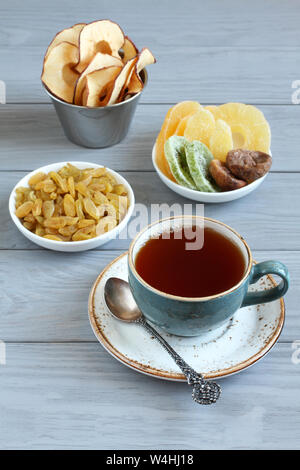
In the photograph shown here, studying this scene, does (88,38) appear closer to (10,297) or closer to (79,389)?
(10,297)

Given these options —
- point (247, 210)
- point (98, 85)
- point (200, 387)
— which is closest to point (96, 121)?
point (98, 85)

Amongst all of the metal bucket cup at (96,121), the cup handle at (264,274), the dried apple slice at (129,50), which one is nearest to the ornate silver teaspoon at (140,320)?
the cup handle at (264,274)

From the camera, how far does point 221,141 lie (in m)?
0.94

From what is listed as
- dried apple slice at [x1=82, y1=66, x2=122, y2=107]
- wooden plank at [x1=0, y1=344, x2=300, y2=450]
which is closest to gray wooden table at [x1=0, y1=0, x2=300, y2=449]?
wooden plank at [x1=0, y1=344, x2=300, y2=450]

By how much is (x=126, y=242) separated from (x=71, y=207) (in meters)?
0.10

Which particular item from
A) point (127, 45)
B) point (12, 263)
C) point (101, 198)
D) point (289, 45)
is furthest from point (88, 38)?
point (289, 45)

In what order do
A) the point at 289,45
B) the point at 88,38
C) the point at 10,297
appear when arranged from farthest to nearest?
the point at 289,45
the point at 88,38
the point at 10,297

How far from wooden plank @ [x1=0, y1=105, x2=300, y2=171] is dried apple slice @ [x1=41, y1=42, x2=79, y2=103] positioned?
0.11m

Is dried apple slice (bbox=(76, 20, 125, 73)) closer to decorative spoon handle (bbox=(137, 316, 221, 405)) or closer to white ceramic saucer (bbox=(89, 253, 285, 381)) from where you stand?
white ceramic saucer (bbox=(89, 253, 285, 381))

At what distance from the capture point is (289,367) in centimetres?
70

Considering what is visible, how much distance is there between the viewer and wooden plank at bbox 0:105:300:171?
103 cm

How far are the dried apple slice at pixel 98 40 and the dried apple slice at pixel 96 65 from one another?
0.11 feet
